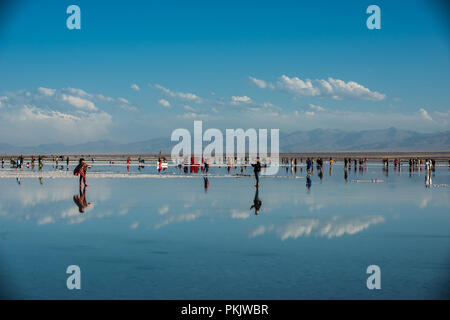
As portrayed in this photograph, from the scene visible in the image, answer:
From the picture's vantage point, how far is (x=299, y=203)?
2297 centimetres

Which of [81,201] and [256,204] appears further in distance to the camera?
[81,201]

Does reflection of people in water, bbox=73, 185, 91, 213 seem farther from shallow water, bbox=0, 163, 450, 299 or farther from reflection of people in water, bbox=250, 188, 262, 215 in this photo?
reflection of people in water, bbox=250, 188, 262, 215

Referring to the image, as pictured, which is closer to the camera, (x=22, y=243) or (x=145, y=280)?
(x=145, y=280)

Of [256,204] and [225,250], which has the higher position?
[256,204]

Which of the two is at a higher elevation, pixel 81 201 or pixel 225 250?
pixel 81 201

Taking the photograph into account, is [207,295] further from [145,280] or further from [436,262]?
[436,262]

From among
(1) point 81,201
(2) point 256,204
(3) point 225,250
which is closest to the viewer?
(3) point 225,250

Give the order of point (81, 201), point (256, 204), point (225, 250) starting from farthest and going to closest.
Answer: point (81, 201) < point (256, 204) < point (225, 250)

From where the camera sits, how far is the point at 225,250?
40.7ft

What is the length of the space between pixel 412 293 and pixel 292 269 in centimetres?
247

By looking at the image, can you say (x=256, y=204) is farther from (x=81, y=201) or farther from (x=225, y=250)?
(x=225, y=250)

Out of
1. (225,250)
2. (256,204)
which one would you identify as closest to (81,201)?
(256,204)

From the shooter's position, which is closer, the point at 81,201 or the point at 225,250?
the point at 225,250
